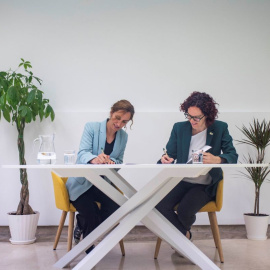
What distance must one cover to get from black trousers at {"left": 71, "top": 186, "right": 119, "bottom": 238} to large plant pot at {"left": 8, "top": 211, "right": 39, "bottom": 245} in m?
1.07

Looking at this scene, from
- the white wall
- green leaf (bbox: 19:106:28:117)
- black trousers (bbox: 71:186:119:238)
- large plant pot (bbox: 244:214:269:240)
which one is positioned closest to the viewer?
black trousers (bbox: 71:186:119:238)

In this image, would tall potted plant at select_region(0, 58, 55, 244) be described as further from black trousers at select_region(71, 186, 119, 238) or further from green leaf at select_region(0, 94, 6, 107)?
black trousers at select_region(71, 186, 119, 238)

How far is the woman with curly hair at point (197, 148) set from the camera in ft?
11.0

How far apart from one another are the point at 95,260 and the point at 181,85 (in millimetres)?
2653

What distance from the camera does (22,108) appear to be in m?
4.14

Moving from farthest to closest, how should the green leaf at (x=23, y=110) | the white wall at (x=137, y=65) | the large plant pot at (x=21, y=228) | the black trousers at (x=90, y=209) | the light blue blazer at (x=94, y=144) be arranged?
the white wall at (x=137, y=65) < the large plant pot at (x=21, y=228) < the green leaf at (x=23, y=110) < the light blue blazer at (x=94, y=144) < the black trousers at (x=90, y=209)

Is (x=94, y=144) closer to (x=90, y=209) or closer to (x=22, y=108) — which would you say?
(x=90, y=209)

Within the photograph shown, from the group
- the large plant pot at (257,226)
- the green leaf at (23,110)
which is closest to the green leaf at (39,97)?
the green leaf at (23,110)

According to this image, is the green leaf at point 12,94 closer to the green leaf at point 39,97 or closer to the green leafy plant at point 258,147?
the green leaf at point 39,97

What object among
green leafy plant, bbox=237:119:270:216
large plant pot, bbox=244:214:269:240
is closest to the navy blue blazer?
green leafy plant, bbox=237:119:270:216

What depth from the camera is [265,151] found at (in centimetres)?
483

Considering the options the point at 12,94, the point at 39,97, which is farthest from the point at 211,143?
the point at 12,94

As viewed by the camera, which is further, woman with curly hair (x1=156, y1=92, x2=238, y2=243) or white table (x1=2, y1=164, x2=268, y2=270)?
woman with curly hair (x1=156, y1=92, x2=238, y2=243)

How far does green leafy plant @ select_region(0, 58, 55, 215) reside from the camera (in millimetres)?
4148
